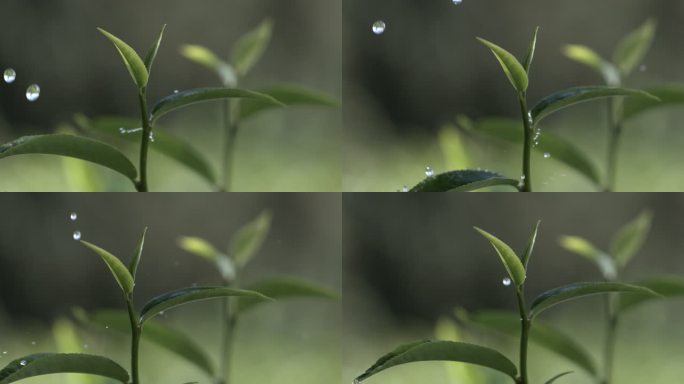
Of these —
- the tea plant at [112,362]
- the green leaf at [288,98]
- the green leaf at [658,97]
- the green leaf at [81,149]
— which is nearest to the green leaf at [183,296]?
the tea plant at [112,362]

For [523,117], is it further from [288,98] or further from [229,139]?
[229,139]

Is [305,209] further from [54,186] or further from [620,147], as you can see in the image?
[620,147]

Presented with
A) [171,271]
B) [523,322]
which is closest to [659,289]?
[523,322]

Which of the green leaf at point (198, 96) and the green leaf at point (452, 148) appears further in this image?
the green leaf at point (452, 148)

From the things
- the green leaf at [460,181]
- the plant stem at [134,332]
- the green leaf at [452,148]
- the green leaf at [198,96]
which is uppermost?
the green leaf at [198,96]

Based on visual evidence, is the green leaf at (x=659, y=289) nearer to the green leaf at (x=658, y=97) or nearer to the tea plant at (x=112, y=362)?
the green leaf at (x=658, y=97)

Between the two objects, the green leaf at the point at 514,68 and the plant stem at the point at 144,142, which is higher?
the green leaf at the point at 514,68

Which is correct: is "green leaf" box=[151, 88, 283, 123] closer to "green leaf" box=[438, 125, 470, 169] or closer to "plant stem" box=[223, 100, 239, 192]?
"plant stem" box=[223, 100, 239, 192]
